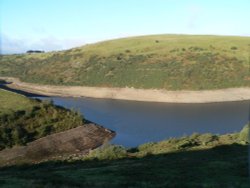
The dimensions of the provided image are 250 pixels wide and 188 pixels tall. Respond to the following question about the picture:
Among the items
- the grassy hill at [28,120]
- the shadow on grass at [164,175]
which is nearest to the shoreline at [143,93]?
the grassy hill at [28,120]

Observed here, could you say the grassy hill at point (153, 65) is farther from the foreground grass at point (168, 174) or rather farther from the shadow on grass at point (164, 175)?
the shadow on grass at point (164, 175)

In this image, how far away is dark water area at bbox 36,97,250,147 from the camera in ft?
275

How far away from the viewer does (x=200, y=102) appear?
417 feet

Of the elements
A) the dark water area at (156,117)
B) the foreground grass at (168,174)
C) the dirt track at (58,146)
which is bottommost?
the dark water area at (156,117)

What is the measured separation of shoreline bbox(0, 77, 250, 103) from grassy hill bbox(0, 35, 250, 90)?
2.77m

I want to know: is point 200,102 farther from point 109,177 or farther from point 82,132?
point 109,177

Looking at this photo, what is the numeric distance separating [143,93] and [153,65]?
16.8 meters

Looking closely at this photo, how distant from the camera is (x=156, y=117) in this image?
104 metres

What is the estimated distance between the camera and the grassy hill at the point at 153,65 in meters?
142

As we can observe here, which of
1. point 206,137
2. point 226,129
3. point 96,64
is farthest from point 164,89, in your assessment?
point 206,137

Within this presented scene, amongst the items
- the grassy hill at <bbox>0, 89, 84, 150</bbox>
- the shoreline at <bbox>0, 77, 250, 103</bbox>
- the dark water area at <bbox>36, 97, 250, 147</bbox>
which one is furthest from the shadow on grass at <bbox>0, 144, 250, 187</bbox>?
the shoreline at <bbox>0, 77, 250, 103</bbox>

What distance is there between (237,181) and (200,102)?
10539cm

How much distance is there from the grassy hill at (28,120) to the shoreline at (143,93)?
54.3 m

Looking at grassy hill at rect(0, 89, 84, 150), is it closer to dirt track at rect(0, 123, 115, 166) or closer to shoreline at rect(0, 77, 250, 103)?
dirt track at rect(0, 123, 115, 166)
